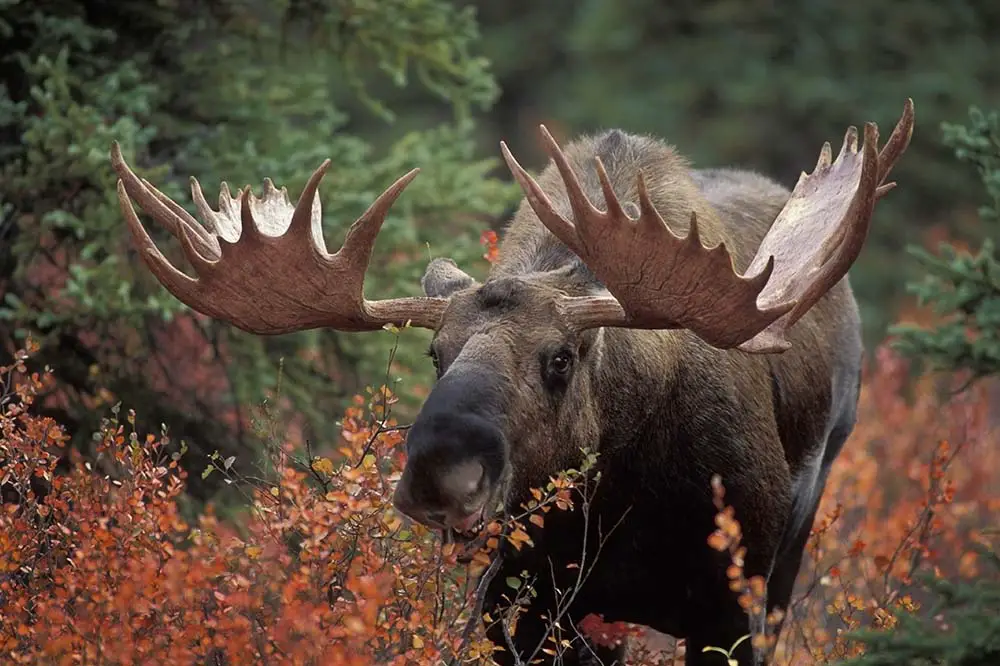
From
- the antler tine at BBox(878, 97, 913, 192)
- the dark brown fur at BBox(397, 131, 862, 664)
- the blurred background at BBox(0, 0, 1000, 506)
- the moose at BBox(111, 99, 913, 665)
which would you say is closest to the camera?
the moose at BBox(111, 99, 913, 665)

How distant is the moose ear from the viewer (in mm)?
5820

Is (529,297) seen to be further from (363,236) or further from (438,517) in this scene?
(438,517)

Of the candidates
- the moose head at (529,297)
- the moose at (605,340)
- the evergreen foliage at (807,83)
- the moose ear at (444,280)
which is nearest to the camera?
the moose head at (529,297)

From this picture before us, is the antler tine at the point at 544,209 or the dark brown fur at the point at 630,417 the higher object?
the antler tine at the point at 544,209

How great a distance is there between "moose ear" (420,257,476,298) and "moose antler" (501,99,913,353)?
Result: 0.58 m

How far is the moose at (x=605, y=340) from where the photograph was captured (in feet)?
16.6

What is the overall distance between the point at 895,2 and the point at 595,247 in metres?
13.2

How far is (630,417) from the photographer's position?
553cm

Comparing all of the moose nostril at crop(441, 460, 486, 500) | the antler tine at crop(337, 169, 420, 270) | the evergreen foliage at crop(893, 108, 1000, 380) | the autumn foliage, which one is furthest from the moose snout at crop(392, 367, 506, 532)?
the evergreen foliage at crop(893, 108, 1000, 380)

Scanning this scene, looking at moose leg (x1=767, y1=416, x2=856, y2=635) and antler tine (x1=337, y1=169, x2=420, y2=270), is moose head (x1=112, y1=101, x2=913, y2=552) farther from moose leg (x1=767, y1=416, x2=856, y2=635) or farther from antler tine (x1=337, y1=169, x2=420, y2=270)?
moose leg (x1=767, y1=416, x2=856, y2=635)

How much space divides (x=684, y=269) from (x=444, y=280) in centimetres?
104

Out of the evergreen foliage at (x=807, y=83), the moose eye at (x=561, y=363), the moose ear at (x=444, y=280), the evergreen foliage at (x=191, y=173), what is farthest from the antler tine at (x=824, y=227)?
the evergreen foliage at (x=807, y=83)

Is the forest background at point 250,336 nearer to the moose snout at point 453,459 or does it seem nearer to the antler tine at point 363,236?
the moose snout at point 453,459

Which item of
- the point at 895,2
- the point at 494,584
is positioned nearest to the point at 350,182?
the point at 494,584
